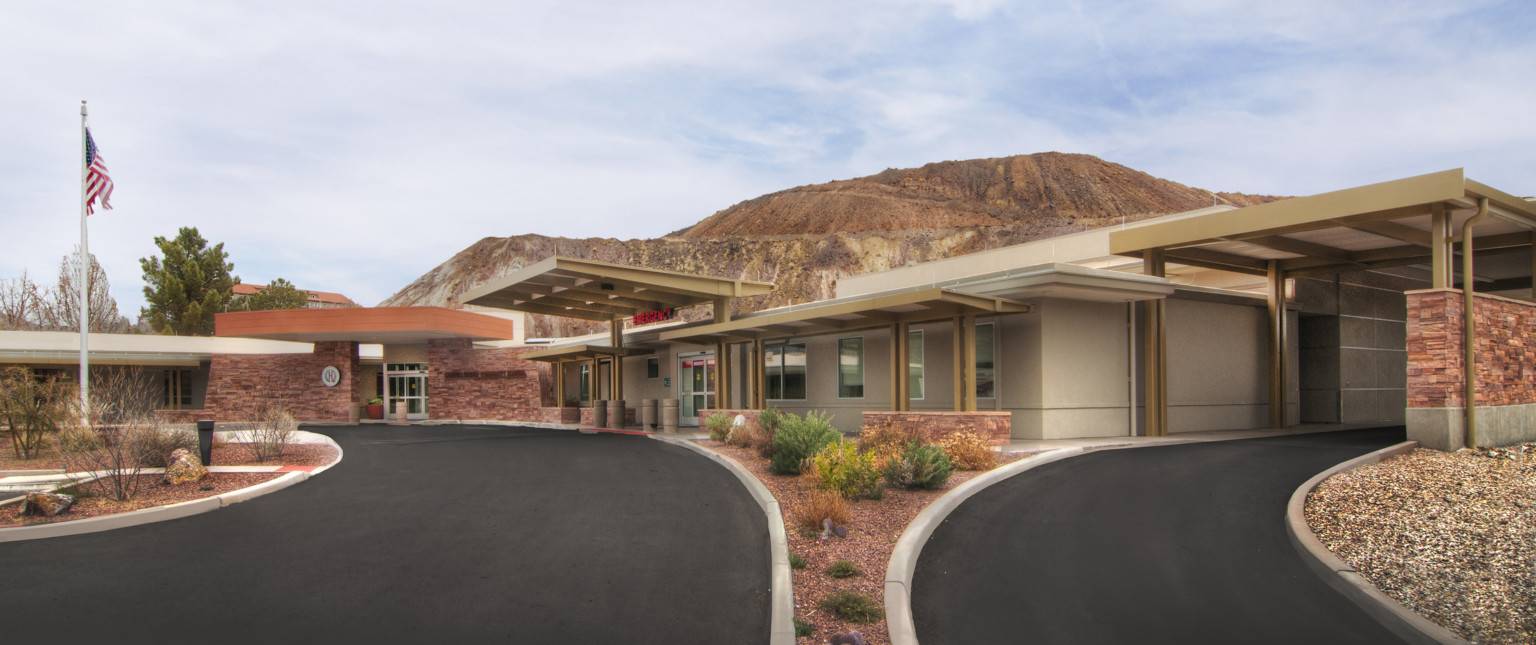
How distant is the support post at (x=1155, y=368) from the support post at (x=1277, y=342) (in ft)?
12.5

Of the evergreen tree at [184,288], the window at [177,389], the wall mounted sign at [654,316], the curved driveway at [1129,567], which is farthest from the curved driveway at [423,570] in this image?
the evergreen tree at [184,288]

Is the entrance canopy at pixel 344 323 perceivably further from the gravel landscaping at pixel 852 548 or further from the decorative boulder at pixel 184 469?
the gravel landscaping at pixel 852 548

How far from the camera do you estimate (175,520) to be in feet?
32.3

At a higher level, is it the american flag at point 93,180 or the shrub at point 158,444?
the american flag at point 93,180

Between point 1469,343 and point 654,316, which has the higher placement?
point 654,316

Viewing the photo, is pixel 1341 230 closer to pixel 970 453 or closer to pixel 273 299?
pixel 970 453

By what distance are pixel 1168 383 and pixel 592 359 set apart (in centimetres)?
2009

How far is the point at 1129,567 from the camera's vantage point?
7.14m

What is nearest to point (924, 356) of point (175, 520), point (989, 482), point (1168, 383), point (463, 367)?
point (1168, 383)

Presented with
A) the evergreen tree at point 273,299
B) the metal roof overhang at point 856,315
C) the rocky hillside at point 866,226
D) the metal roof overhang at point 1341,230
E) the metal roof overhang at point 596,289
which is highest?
the rocky hillside at point 866,226

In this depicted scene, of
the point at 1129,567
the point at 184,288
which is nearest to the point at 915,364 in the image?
the point at 1129,567

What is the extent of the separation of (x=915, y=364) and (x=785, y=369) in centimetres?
433

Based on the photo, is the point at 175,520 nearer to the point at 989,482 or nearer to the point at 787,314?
the point at 989,482

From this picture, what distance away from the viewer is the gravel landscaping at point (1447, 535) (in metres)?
6.00
